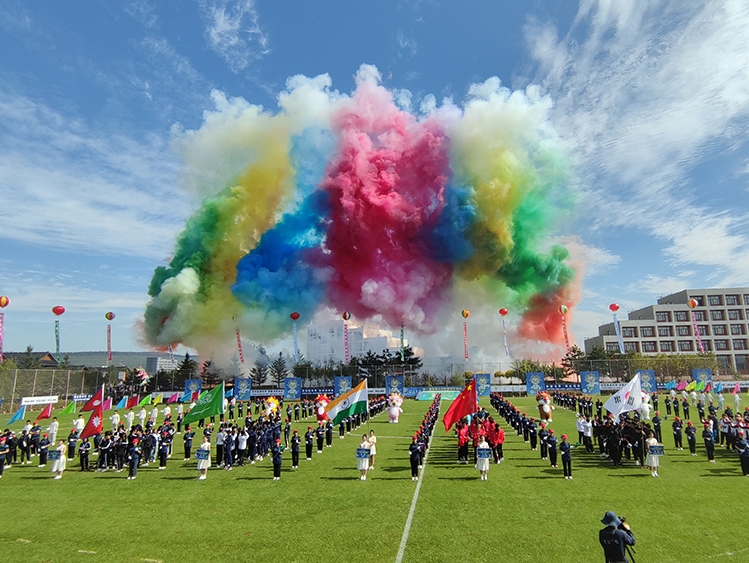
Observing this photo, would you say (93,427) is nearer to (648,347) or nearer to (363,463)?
(363,463)

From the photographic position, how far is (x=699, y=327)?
100062mm

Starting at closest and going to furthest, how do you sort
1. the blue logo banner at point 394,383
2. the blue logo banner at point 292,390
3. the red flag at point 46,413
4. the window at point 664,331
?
the red flag at point 46,413, the blue logo banner at point 292,390, the blue logo banner at point 394,383, the window at point 664,331

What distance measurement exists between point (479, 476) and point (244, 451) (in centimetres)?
996

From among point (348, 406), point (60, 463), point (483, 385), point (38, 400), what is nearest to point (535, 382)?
point (483, 385)

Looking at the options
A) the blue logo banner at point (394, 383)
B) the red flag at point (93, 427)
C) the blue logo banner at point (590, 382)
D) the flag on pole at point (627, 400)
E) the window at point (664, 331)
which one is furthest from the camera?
the window at point (664, 331)

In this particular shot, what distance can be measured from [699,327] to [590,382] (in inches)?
2285

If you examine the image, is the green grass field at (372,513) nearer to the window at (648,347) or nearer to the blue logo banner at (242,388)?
the blue logo banner at (242,388)

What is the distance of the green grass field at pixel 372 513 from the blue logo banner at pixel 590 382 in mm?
41532

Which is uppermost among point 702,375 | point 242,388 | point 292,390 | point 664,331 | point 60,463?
point 664,331

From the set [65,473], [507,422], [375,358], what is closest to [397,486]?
[65,473]

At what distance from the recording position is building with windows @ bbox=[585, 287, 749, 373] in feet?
324

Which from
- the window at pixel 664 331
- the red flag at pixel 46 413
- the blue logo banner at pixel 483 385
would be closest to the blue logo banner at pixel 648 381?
the blue logo banner at pixel 483 385

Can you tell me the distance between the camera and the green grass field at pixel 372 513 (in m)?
10.4

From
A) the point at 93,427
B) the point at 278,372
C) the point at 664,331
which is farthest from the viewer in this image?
the point at 664,331
